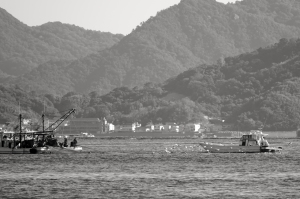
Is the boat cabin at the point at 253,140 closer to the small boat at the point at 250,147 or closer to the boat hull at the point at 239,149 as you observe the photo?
the small boat at the point at 250,147

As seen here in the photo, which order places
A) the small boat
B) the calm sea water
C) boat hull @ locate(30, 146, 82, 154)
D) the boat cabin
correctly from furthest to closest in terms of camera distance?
the boat cabin, the small boat, boat hull @ locate(30, 146, 82, 154), the calm sea water

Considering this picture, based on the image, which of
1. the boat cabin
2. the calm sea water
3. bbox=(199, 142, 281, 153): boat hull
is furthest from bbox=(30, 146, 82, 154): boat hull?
the boat cabin

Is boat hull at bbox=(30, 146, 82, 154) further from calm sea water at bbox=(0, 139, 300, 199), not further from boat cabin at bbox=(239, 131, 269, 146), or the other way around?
boat cabin at bbox=(239, 131, 269, 146)

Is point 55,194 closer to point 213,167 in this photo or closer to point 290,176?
point 290,176

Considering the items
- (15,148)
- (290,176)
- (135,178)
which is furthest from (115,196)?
(15,148)

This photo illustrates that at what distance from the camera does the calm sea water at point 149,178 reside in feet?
265

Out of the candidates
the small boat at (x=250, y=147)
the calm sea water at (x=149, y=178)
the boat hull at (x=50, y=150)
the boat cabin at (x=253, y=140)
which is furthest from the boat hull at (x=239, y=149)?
the boat hull at (x=50, y=150)

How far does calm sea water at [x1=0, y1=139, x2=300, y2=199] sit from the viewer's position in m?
80.8

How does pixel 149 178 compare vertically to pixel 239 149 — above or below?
below

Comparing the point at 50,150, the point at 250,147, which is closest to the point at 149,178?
the point at 50,150

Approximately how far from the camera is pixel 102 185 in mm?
87375

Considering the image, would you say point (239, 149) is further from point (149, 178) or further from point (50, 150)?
point (149, 178)

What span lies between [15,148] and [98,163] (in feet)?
110

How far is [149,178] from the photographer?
95.7 metres
